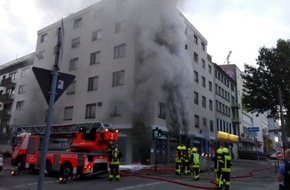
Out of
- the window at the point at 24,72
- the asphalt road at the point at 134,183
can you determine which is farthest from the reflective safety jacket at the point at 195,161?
the window at the point at 24,72

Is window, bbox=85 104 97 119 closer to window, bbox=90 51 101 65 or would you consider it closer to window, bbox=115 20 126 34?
window, bbox=90 51 101 65

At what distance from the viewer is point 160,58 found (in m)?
21.7

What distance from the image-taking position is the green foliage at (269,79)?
1112 inches

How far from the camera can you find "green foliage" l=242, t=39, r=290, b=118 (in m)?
28.2

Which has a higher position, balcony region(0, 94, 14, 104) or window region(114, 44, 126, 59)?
window region(114, 44, 126, 59)

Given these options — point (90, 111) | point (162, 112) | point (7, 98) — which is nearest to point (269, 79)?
point (162, 112)

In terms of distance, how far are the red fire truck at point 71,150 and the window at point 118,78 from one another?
32.5 ft

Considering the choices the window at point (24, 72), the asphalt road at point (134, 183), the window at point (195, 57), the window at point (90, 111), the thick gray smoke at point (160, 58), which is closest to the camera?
the asphalt road at point (134, 183)

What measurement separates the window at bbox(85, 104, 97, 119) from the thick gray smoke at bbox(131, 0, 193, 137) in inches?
216

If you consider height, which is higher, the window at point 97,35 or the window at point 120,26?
the window at point 97,35

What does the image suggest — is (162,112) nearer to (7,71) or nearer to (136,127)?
(136,127)

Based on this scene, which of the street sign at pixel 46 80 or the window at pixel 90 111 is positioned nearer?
the street sign at pixel 46 80

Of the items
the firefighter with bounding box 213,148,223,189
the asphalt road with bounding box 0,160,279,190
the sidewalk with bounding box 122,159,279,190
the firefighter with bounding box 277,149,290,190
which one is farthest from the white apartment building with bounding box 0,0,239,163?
the firefighter with bounding box 277,149,290,190

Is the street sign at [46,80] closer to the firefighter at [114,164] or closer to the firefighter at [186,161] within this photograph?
the firefighter at [114,164]
